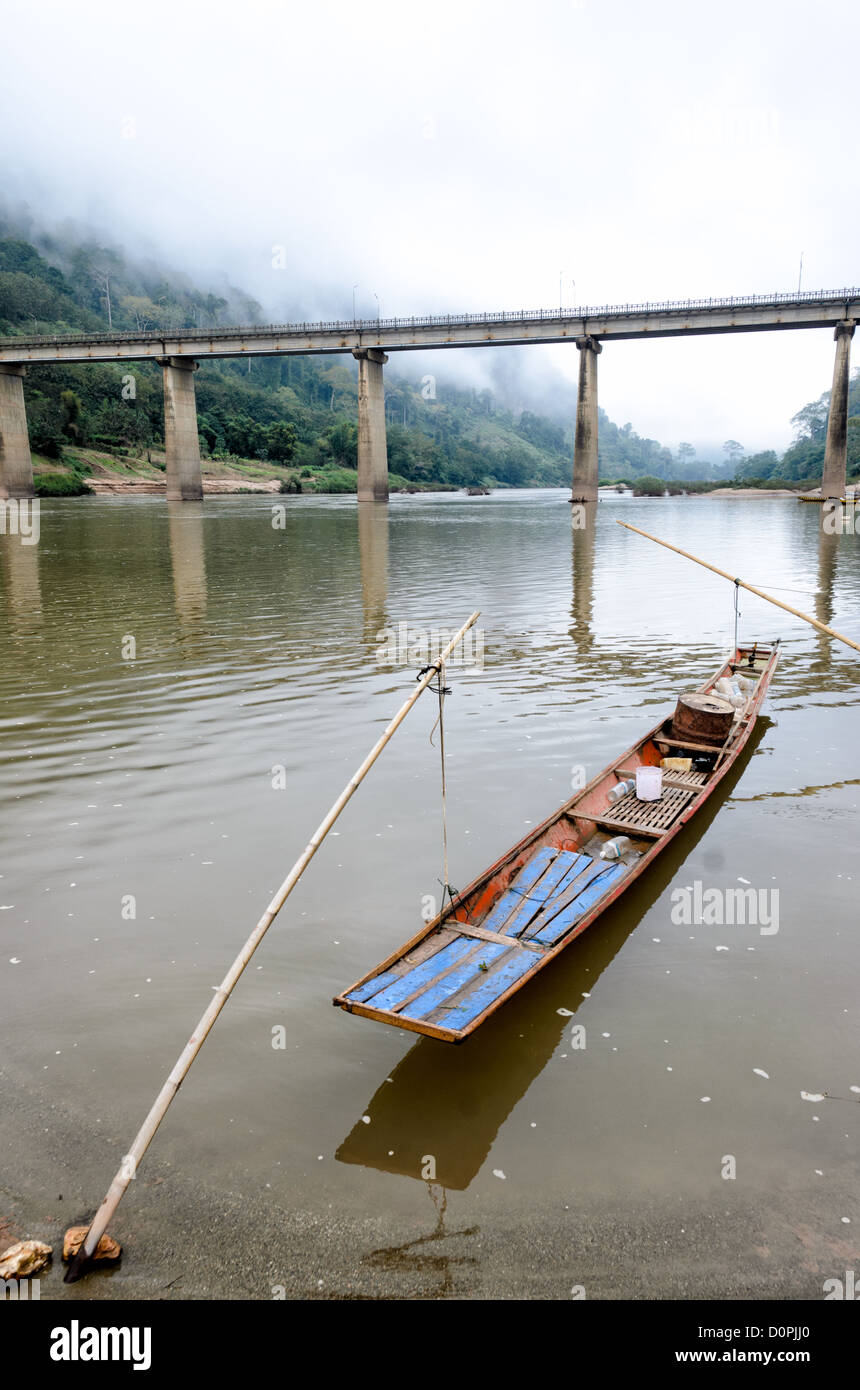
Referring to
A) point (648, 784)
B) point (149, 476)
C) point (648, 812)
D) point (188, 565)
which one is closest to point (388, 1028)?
point (648, 812)

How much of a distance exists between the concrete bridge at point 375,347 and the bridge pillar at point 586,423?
9cm

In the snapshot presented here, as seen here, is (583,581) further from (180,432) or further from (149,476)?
(149,476)

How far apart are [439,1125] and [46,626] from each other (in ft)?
58.7

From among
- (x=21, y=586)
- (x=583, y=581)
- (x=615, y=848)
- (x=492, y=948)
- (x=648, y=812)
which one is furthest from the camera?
(x=583, y=581)

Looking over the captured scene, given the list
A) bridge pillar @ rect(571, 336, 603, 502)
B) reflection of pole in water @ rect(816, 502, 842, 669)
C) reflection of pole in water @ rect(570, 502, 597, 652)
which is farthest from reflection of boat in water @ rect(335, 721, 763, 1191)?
bridge pillar @ rect(571, 336, 603, 502)

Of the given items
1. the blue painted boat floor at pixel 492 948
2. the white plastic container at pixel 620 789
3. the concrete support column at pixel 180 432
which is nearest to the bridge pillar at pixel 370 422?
the concrete support column at pixel 180 432

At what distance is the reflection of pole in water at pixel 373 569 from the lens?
2236cm

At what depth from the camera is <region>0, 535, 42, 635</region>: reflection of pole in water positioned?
21.0 meters

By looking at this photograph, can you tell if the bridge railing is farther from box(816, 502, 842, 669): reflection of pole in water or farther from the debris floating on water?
the debris floating on water

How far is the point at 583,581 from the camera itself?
30156 millimetres

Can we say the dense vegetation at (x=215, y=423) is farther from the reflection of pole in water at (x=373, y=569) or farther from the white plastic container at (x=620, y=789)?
the white plastic container at (x=620, y=789)

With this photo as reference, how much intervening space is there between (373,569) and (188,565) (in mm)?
7074

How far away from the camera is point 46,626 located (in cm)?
2023
